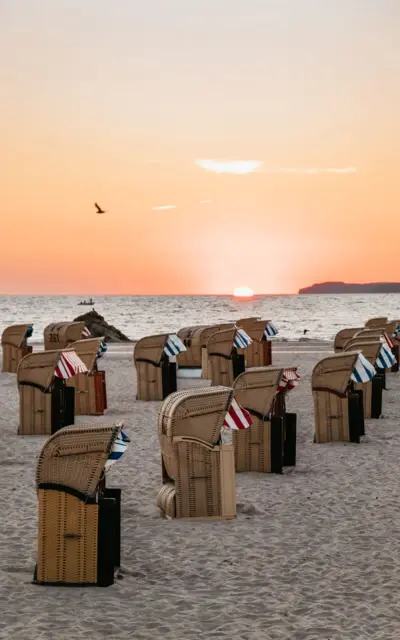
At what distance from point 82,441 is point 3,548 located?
195 centimetres

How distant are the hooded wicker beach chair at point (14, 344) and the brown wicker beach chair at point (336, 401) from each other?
13.7 m

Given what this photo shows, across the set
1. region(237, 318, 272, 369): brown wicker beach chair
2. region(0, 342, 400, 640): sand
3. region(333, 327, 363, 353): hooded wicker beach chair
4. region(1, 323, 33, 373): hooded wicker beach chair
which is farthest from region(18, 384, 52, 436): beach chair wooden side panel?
region(237, 318, 272, 369): brown wicker beach chair

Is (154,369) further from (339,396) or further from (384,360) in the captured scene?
(339,396)

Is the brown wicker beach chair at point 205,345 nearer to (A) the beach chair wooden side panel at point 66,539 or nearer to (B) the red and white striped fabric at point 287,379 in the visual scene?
(B) the red and white striped fabric at point 287,379

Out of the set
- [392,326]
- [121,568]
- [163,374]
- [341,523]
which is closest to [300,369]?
[392,326]

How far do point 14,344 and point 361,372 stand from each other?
15.3 m

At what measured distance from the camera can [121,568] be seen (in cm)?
823

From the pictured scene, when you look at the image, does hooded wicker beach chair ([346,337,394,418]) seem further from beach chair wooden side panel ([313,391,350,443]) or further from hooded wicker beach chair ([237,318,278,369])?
hooded wicker beach chair ([237,318,278,369])

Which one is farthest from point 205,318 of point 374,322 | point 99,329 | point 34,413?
point 34,413

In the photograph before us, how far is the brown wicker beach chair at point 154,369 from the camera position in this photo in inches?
814

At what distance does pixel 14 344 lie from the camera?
90.1 ft

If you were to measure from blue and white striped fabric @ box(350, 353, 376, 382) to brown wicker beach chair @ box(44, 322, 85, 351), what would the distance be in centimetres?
1364

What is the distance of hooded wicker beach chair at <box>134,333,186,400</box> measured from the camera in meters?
20.6

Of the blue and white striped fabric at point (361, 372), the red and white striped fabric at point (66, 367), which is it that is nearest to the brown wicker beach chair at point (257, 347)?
the red and white striped fabric at point (66, 367)
